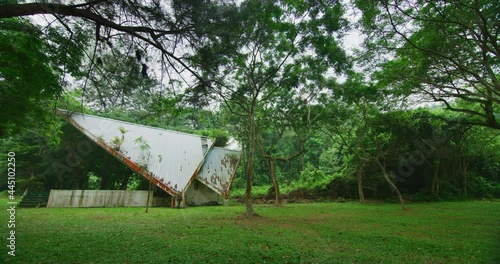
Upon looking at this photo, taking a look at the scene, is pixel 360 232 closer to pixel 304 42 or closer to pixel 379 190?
pixel 304 42

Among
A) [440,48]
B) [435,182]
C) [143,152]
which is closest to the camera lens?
[440,48]

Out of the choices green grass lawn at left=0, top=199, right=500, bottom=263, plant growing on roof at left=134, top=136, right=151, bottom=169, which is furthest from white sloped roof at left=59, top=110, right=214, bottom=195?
green grass lawn at left=0, top=199, right=500, bottom=263

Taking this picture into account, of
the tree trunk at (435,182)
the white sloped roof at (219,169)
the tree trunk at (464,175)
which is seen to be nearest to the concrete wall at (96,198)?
the white sloped roof at (219,169)

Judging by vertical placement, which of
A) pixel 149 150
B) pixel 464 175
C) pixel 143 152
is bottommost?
pixel 464 175

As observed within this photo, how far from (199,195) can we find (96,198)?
5532mm

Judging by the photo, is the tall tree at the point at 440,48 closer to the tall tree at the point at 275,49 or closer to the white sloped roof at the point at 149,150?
the tall tree at the point at 275,49

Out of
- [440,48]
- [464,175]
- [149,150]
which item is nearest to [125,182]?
[149,150]

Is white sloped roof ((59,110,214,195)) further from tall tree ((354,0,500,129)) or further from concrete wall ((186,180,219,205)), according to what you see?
tall tree ((354,0,500,129))

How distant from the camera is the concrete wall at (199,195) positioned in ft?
48.8

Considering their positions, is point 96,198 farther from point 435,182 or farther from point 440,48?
point 435,182

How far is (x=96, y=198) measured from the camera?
12453mm

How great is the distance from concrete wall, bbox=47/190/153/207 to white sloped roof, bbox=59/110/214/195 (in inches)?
71.8

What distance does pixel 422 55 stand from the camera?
770 centimetres

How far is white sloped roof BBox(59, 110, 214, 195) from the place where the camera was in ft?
41.7
